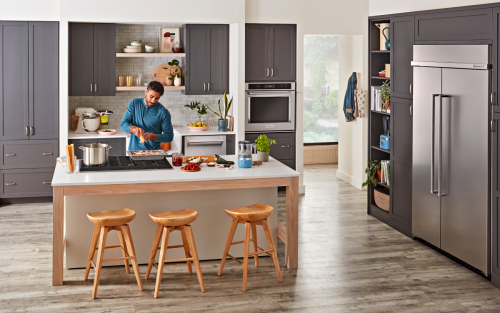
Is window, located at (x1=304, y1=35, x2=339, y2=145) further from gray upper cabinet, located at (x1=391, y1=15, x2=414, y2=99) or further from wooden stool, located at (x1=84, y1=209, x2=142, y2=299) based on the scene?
wooden stool, located at (x1=84, y1=209, x2=142, y2=299)

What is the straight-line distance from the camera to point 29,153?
7.17m

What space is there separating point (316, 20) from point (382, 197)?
2.78 m

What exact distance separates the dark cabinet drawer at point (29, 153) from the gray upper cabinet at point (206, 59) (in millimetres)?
1935

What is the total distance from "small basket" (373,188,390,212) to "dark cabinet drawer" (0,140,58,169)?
4069 mm

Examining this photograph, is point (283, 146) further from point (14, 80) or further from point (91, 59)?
point (14, 80)

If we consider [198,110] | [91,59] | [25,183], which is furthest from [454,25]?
[25,183]

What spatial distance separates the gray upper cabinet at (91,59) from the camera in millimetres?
7172

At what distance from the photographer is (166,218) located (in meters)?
4.25

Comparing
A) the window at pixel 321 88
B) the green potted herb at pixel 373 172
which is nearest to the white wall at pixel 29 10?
the green potted herb at pixel 373 172

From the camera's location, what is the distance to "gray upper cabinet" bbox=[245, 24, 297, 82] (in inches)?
300

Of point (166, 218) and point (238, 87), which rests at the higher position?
point (238, 87)

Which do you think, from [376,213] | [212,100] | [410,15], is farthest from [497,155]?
[212,100]

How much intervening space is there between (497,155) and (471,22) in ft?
3.82

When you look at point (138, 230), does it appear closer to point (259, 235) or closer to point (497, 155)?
point (259, 235)
